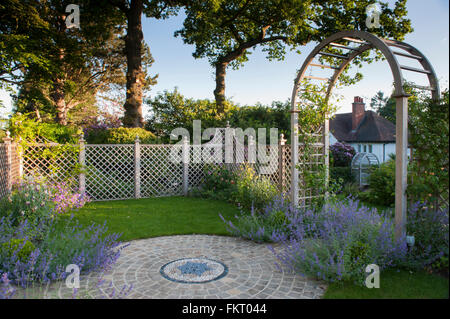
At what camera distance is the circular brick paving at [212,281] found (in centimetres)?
289

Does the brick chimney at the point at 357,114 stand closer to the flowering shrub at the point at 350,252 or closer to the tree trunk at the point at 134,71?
the tree trunk at the point at 134,71

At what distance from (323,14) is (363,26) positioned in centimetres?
166

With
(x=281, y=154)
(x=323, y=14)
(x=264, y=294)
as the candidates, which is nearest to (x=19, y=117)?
(x=281, y=154)

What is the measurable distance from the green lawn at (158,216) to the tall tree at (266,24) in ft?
20.5

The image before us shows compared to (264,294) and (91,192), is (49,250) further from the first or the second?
(91,192)

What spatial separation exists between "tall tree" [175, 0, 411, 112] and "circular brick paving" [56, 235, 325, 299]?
8749 millimetres

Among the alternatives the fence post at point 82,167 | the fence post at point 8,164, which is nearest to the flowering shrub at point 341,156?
the fence post at point 82,167

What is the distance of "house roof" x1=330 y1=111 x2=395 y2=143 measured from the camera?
23312mm

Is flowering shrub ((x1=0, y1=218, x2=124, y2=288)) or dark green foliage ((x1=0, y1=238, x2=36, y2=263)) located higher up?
dark green foliage ((x1=0, y1=238, x2=36, y2=263))

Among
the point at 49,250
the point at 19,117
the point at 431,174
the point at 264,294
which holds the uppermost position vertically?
the point at 19,117

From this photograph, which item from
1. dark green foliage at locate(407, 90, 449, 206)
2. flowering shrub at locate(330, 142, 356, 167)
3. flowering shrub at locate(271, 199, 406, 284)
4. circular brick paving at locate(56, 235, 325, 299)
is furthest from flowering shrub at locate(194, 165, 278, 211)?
flowering shrub at locate(330, 142, 356, 167)

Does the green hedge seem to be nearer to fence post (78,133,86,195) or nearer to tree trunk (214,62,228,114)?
fence post (78,133,86,195)

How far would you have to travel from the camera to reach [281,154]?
6.01 m

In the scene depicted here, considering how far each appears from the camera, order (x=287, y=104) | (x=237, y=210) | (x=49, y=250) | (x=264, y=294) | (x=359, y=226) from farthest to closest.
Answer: (x=287, y=104) < (x=237, y=210) < (x=359, y=226) < (x=49, y=250) < (x=264, y=294)
